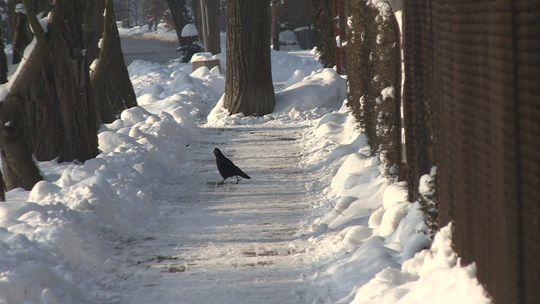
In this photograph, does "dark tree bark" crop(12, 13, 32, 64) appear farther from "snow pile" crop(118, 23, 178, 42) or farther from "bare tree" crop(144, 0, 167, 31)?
"bare tree" crop(144, 0, 167, 31)

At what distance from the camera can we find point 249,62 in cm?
2030

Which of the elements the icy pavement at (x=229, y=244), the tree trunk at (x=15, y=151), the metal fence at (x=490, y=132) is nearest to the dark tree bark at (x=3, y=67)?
the tree trunk at (x=15, y=151)

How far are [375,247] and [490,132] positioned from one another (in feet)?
10.2

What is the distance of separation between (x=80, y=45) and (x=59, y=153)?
5.42ft

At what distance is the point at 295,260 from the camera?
27.7 feet

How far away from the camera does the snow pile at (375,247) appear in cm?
596

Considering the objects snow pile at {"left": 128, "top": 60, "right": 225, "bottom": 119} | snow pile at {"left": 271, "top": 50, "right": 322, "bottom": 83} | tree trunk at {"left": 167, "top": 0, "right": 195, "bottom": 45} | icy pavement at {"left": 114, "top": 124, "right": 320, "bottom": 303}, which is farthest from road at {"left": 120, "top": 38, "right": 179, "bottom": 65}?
icy pavement at {"left": 114, "top": 124, "right": 320, "bottom": 303}

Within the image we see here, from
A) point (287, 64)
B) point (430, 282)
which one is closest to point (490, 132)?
point (430, 282)

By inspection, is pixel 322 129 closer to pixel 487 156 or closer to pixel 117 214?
pixel 117 214

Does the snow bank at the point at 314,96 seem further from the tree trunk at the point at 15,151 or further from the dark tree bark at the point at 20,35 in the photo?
the tree trunk at the point at 15,151

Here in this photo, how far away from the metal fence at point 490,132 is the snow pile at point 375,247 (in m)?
0.20

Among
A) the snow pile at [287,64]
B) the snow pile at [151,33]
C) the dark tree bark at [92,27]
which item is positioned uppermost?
the dark tree bark at [92,27]

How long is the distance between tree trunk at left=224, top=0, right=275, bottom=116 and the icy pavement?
19.5 ft

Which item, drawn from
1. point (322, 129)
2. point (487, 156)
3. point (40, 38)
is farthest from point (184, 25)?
point (487, 156)
